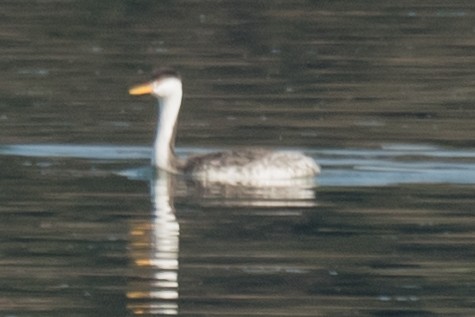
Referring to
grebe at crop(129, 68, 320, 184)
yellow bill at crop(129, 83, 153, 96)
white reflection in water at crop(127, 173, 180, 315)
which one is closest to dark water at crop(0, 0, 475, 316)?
white reflection in water at crop(127, 173, 180, 315)

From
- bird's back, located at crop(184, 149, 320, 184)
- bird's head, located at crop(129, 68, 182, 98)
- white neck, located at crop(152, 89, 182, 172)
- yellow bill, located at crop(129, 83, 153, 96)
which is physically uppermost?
bird's head, located at crop(129, 68, 182, 98)

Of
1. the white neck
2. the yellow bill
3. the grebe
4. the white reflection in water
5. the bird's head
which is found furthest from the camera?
the bird's head

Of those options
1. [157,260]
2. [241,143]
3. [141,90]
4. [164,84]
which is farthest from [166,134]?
[157,260]

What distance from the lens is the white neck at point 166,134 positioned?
71.9ft

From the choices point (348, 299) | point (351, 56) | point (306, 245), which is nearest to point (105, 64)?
point (351, 56)

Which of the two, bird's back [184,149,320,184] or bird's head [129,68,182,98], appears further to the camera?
bird's head [129,68,182,98]

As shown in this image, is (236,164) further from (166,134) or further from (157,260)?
(157,260)

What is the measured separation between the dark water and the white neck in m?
0.24

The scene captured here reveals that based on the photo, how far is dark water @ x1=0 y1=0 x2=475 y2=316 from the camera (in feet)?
50.9

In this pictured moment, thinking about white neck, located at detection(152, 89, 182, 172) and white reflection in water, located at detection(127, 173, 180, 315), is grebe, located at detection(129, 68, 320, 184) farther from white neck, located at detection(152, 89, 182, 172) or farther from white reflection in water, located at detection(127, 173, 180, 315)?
white reflection in water, located at detection(127, 173, 180, 315)

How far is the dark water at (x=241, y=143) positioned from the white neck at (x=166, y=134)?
0.24m

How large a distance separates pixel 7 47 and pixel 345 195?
11998 mm

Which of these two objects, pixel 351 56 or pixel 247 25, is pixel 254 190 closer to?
pixel 351 56

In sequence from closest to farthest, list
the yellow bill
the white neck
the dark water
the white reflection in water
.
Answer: the white reflection in water < the dark water < the white neck < the yellow bill
